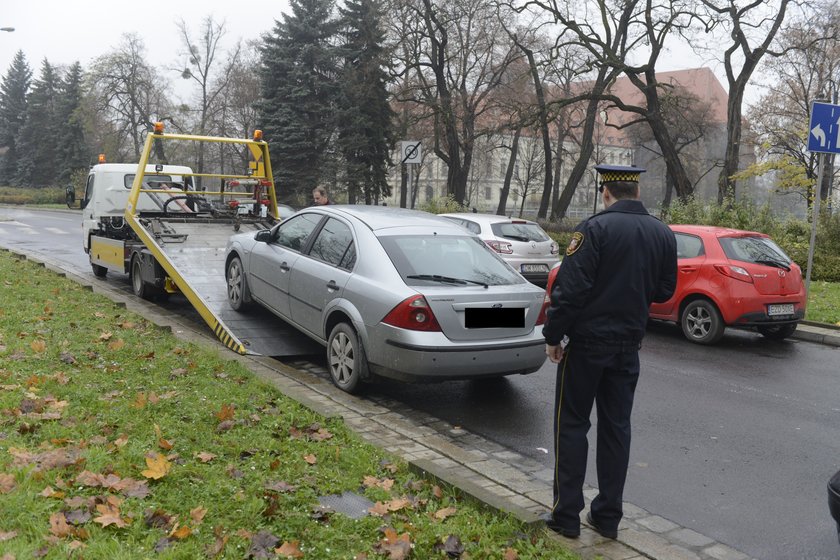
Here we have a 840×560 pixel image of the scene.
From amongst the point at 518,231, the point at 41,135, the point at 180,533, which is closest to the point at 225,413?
the point at 180,533

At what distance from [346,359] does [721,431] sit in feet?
10.7

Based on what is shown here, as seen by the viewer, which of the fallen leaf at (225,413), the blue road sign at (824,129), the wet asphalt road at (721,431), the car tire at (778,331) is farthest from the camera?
the blue road sign at (824,129)

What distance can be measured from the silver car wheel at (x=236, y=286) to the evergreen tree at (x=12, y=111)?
246ft

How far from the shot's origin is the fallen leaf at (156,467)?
13.9 ft

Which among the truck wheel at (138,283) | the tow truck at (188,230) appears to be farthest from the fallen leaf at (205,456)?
the truck wheel at (138,283)

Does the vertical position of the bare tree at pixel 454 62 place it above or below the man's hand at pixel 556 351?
above

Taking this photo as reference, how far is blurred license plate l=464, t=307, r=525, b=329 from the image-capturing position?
253 inches

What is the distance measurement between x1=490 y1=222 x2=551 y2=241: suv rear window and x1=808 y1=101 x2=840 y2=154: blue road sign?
494 cm

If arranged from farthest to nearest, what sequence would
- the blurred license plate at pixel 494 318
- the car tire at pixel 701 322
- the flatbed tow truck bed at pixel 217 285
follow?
the car tire at pixel 701 322
the flatbed tow truck bed at pixel 217 285
the blurred license plate at pixel 494 318

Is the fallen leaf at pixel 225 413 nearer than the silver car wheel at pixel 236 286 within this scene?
Yes

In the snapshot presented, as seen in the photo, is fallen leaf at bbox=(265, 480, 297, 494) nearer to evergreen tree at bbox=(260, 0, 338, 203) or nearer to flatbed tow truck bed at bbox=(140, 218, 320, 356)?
flatbed tow truck bed at bbox=(140, 218, 320, 356)

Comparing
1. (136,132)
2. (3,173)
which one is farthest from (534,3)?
(3,173)

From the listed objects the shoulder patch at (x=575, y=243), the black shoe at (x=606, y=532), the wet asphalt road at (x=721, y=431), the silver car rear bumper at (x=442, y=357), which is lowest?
the wet asphalt road at (x=721, y=431)

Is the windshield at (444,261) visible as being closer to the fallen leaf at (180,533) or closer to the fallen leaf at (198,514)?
the fallen leaf at (198,514)
